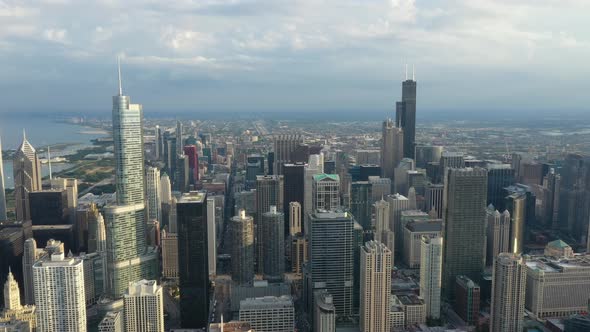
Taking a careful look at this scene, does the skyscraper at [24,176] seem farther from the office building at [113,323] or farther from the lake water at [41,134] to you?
the office building at [113,323]

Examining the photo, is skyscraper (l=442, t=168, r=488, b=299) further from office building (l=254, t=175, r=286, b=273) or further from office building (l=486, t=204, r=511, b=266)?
office building (l=254, t=175, r=286, b=273)

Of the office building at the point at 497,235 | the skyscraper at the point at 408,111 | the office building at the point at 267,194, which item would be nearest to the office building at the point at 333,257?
the office building at the point at 497,235

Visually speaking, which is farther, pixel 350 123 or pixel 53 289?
pixel 350 123

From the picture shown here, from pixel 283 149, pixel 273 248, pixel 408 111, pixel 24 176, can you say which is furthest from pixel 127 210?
pixel 408 111

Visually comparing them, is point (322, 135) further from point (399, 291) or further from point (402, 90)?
point (399, 291)

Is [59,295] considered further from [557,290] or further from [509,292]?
[557,290]

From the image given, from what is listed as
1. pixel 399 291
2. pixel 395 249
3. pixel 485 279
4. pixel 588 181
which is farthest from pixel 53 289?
pixel 588 181

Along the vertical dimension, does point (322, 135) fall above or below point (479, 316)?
above
